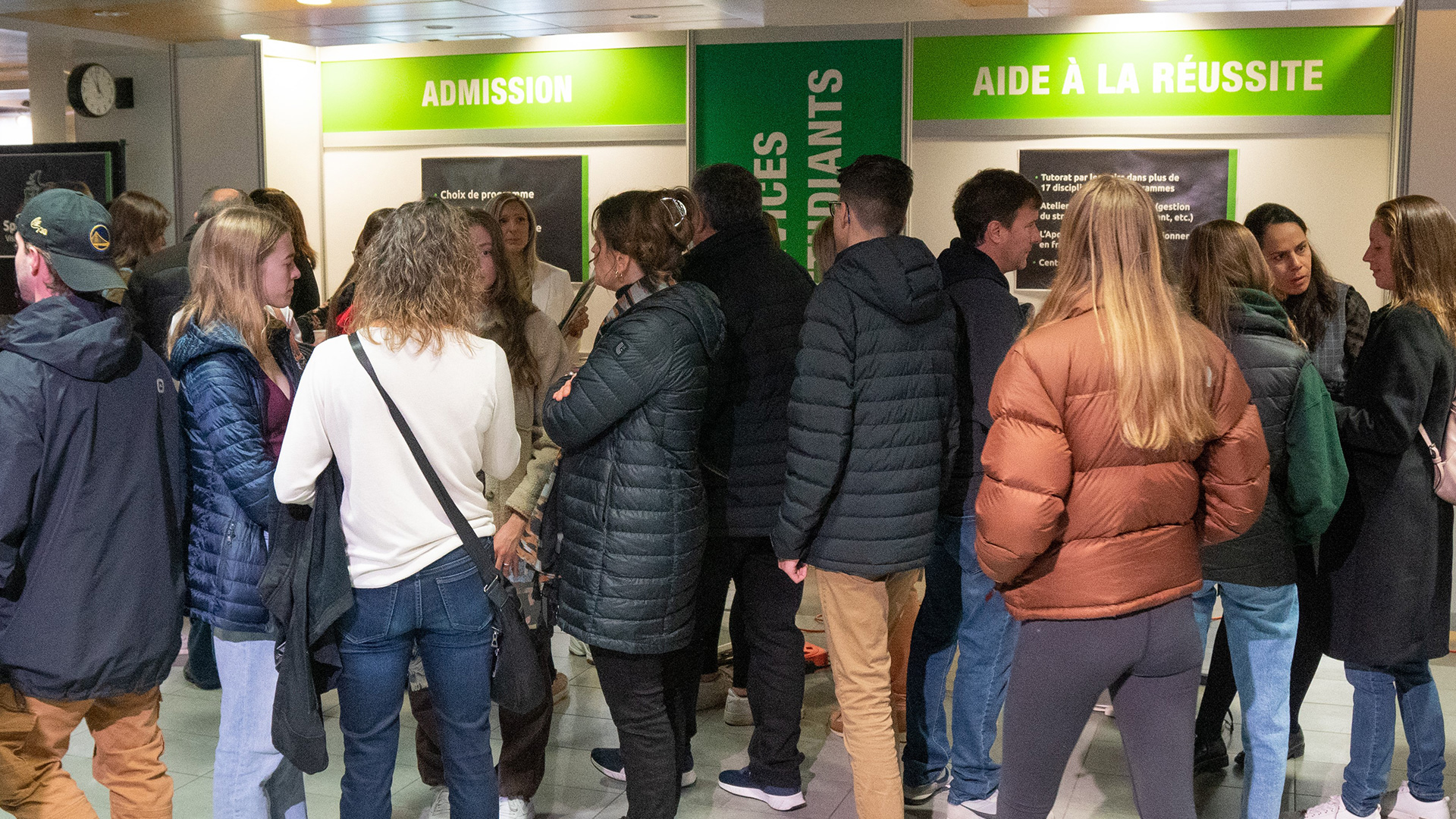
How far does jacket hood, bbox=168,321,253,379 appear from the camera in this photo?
8.83 feet

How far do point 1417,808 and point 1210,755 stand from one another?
0.56m

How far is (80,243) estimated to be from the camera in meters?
2.59

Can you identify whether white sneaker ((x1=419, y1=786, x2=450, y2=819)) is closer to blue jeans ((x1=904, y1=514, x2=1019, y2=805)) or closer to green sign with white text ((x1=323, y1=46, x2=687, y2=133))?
blue jeans ((x1=904, y1=514, x2=1019, y2=805))

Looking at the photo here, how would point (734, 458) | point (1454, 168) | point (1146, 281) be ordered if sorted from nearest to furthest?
point (1146, 281)
point (734, 458)
point (1454, 168)

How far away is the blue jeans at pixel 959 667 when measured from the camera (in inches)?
136

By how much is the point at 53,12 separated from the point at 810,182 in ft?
18.7

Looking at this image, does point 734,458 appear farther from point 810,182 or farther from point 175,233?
point 175,233

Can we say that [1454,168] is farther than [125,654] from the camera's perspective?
Yes

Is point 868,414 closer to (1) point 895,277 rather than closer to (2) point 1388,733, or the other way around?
(1) point 895,277

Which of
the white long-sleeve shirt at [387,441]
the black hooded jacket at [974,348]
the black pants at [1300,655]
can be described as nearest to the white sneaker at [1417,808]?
the black pants at [1300,655]

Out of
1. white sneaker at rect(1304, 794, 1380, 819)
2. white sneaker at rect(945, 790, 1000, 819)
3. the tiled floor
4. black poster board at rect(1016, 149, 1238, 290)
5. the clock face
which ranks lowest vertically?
the tiled floor

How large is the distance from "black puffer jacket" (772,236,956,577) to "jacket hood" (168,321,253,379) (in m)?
1.25

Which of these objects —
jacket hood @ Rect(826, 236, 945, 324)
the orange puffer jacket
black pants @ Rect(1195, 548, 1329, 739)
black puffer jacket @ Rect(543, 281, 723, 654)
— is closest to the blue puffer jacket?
black puffer jacket @ Rect(543, 281, 723, 654)

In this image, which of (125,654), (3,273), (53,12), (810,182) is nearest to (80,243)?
(125,654)
